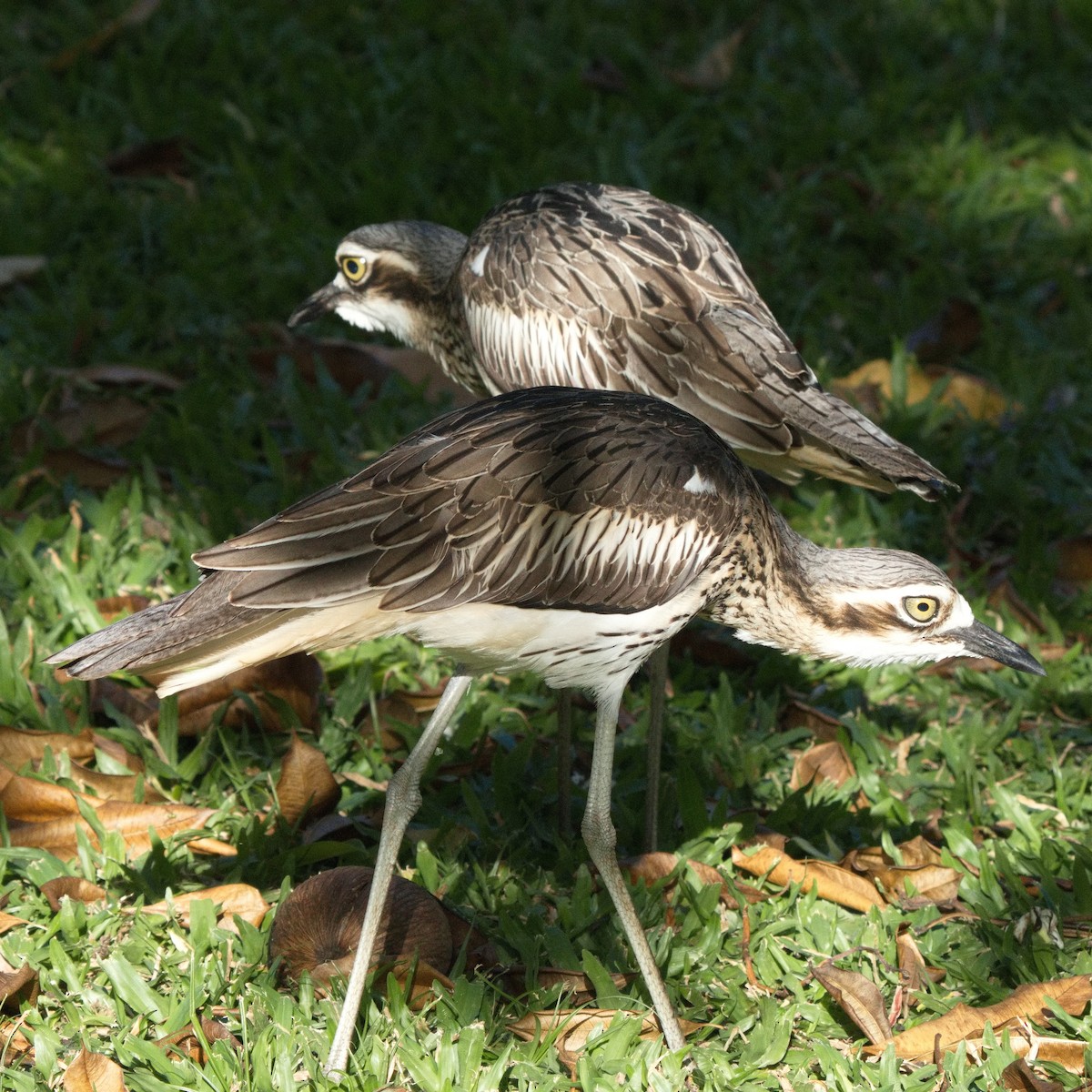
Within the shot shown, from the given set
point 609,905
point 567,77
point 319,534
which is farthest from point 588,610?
point 567,77

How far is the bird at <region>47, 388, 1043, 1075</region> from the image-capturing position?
3.41 m

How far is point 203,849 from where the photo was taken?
13.4ft

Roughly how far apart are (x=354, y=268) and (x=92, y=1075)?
116 inches

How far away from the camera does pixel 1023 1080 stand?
342 cm

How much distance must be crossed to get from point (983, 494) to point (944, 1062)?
8.58 feet

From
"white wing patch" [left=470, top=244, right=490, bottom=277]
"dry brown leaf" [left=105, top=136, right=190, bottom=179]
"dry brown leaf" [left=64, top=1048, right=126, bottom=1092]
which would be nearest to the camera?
"dry brown leaf" [left=64, top=1048, right=126, bottom=1092]

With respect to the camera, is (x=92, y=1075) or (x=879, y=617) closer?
(x=92, y=1075)

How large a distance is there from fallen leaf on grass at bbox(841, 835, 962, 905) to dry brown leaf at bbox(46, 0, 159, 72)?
5.41m

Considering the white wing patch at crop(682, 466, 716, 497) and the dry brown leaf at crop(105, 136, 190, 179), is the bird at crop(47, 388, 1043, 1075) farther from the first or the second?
the dry brown leaf at crop(105, 136, 190, 179)

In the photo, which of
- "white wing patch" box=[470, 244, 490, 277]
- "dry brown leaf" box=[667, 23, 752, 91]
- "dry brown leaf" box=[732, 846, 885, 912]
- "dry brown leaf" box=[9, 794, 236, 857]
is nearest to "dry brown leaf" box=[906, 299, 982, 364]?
"dry brown leaf" box=[667, 23, 752, 91]

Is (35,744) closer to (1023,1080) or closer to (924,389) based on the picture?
(1023,1080)

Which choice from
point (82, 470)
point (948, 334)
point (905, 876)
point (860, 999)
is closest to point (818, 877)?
point (905, 876)

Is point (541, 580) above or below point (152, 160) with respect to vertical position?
below

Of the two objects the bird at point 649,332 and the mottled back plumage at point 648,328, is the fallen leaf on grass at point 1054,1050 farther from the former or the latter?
the mottled back plumage at point 648,328
